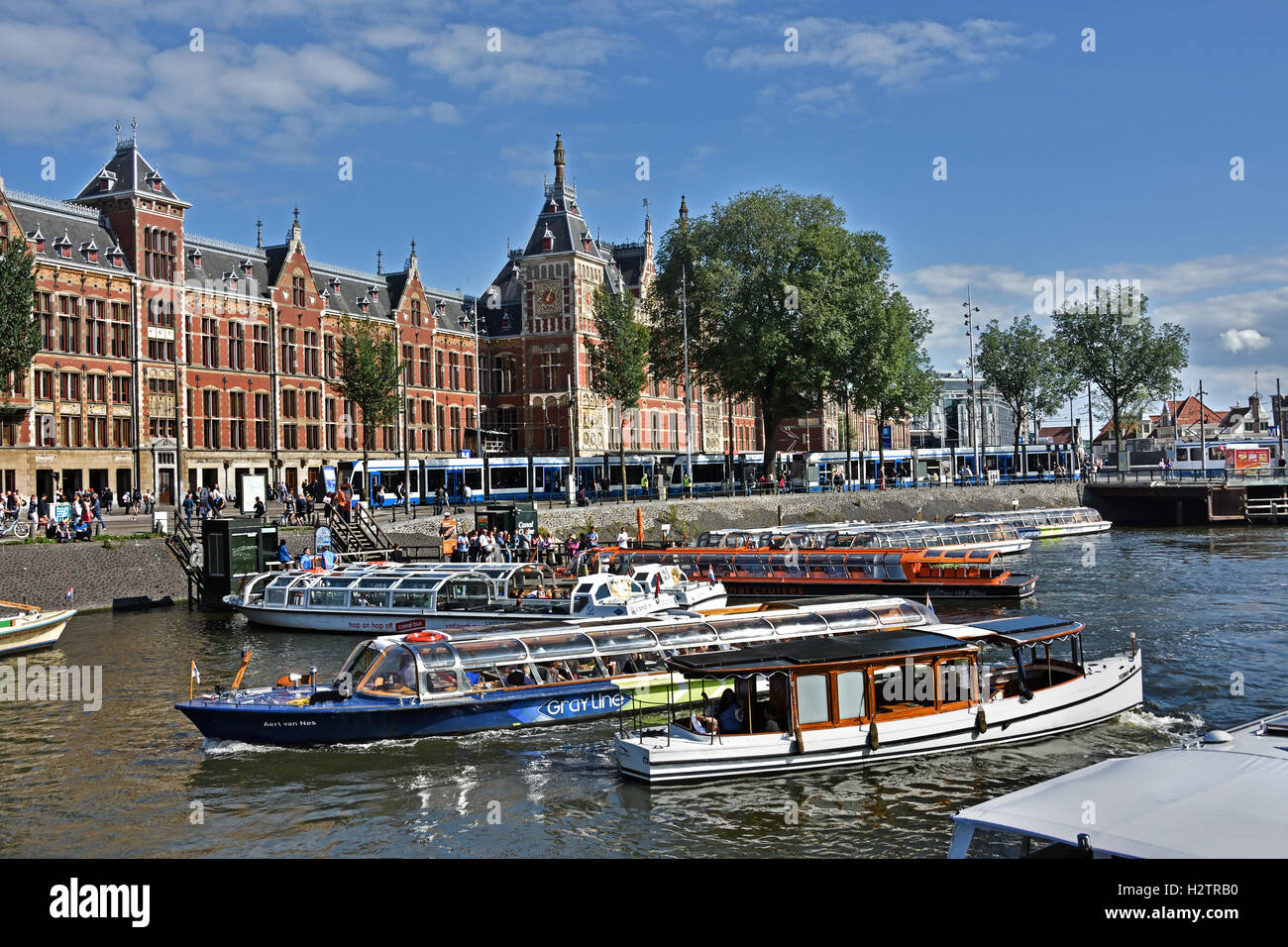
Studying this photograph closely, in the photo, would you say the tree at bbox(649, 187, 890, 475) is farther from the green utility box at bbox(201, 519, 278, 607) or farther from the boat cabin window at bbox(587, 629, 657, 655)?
Answer: the boat cabin window at bbox(587, 629, 657, 655)

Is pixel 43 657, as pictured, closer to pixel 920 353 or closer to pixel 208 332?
pixel 208 332

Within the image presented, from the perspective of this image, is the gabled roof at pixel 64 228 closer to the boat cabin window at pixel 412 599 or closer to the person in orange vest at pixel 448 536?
the person in orange vest at pixel 448 536

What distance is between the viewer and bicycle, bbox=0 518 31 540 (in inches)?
1811

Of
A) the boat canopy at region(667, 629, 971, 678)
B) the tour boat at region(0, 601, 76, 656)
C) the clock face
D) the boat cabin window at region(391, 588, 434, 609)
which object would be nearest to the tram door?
the clock face

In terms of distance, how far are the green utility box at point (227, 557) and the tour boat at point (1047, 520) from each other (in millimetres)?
44437

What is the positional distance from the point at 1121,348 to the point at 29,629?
101759 millimetres

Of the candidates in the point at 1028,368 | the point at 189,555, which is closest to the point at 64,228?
the point at 189,555

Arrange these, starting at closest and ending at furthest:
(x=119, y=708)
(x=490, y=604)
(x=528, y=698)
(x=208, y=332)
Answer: (x=528, y=698) < (x=119, y=708) < (x=490, y=604) < (x=208, y=332)

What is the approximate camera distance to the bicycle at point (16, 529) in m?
46.0

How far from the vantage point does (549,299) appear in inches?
3671

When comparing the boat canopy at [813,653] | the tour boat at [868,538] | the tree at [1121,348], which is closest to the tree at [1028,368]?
the tree at [1121,348]
